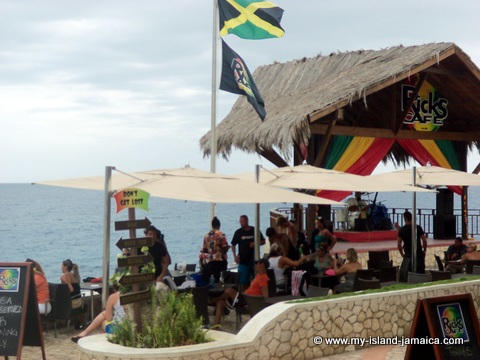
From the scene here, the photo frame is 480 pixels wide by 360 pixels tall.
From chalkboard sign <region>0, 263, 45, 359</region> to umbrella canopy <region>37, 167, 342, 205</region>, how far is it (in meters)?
1.39

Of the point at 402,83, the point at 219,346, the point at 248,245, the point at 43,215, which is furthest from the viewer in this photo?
the point at 43,215

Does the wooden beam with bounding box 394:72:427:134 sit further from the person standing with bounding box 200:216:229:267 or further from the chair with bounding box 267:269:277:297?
the chair with bounding box 267:269:277:297

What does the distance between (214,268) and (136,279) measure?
137 inches

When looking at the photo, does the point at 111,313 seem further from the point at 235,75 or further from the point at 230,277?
the point at 235,75

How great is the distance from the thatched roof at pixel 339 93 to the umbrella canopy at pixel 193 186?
568cm

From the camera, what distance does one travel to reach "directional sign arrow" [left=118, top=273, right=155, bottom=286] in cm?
800

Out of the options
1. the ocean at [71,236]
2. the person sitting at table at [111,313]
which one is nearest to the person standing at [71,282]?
the person sitting at table at [111,313]

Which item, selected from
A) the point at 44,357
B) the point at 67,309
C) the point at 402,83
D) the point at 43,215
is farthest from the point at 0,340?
the point at 43,215

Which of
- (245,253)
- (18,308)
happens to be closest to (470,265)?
(245,253)

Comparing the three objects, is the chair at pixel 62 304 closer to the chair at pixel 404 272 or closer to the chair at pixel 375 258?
the chair at pixel 404 272

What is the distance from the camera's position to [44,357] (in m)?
8.54

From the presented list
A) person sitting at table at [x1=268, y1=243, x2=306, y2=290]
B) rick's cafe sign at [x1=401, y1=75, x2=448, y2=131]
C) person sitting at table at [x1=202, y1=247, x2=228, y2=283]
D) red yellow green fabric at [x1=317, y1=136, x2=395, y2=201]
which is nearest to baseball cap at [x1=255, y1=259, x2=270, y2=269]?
person sitting at table at [x1=268, y1=243, x2=306, y2=290]

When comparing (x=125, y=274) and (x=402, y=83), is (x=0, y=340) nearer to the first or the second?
(x=125, y=274)

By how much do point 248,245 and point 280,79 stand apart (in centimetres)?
904
